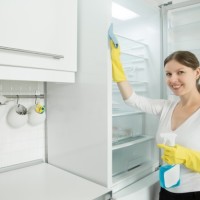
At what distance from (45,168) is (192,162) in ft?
2.76

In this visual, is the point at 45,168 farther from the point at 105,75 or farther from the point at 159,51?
the point at 159,51

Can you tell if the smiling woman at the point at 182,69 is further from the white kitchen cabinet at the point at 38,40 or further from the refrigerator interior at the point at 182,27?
the white kitchen cabinet at the point at 38,40

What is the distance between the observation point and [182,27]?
4.82ft

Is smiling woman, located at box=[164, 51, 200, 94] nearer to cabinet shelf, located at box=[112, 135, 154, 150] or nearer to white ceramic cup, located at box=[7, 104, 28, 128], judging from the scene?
cabinet shelf, located at box=[112, 135, 154, 150]

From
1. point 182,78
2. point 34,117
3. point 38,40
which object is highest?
point 38,40

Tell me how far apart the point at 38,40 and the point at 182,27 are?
1004 millimetres

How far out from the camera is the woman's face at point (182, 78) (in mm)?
1095

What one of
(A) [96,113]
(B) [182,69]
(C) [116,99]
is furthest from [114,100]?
(B) [182,69]

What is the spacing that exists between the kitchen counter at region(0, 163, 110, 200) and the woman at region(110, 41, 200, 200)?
0.37 meters

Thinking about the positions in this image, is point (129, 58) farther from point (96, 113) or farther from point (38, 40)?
point (38, 40)

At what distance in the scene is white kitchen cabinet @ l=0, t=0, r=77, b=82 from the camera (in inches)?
34.5

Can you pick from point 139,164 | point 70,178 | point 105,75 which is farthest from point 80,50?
point 139,164

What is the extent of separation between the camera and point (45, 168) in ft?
4.34

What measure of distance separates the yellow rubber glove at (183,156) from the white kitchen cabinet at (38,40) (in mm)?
620
